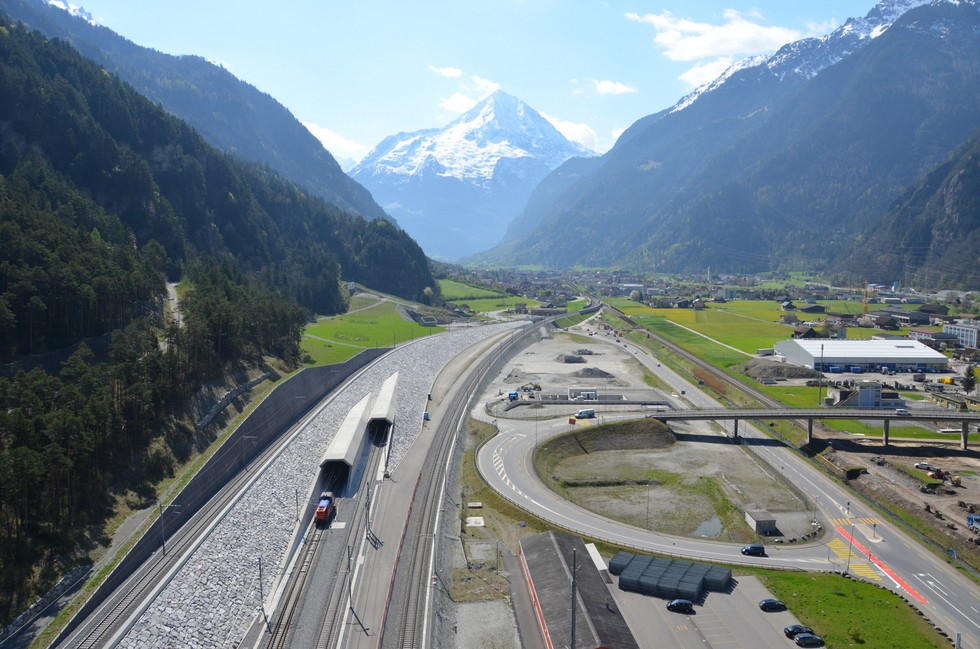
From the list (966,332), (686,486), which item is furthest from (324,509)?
(966,332)

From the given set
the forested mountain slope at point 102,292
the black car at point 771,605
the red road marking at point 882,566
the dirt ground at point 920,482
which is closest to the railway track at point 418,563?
the forested mountain slope at point 102,292

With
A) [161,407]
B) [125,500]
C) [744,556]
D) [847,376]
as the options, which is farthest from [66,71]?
[847,376]

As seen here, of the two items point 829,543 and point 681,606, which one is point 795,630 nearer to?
point 681,606

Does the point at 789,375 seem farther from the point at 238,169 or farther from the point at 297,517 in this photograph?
the point at 238,169

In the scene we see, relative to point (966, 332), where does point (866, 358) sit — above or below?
below

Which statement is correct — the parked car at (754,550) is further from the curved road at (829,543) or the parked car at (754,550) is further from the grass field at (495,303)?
the grass field at (495,303)

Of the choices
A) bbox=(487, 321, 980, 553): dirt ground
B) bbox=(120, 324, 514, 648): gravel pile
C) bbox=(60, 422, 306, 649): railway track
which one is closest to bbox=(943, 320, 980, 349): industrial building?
bbox=(487, 321, 980, 553): dirt ground
